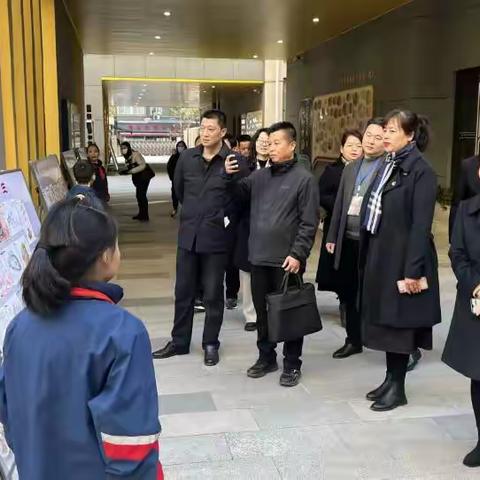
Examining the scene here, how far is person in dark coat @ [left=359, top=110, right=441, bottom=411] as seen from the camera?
319cm

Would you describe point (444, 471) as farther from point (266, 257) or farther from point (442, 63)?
point (442, 63)

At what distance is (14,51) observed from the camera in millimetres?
4953

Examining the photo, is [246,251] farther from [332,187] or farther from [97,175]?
[97,175]

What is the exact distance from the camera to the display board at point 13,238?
2.44 metres

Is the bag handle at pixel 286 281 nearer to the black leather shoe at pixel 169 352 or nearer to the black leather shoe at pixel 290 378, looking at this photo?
the black leather shoe at pixel 290 378

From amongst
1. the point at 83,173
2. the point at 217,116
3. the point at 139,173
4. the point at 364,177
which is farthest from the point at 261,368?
the point at 139,173

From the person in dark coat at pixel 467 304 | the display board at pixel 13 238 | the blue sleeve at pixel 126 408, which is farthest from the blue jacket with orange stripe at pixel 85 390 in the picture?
the person in dark coat at pixel 467 304

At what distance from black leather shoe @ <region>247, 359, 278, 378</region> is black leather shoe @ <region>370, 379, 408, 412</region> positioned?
0.76 m

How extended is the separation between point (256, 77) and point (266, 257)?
19.6 metres

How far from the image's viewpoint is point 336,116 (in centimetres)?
1354

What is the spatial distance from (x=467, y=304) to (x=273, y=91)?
817 inches

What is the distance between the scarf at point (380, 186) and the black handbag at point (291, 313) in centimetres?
55

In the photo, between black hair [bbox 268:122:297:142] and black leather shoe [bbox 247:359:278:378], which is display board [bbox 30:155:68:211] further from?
black leather shoe [bbox 247:359:278:378]

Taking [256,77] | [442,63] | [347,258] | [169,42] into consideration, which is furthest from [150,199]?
[347,258]
